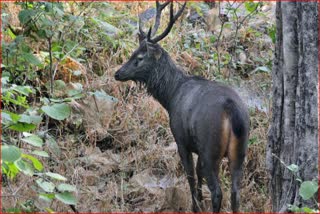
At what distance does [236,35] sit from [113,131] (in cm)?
256

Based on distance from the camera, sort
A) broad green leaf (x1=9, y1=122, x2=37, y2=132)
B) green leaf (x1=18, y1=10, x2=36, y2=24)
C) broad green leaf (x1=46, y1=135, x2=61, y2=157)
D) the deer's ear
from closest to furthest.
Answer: broad green leaf (x1=9, y1=122, x2=37, y2=132) → broad green leaf (x1=46, y1=135, x2=61, y2=157) → green leaf (x1=18, y1=10, x2=36, y2=24) → the deer's ear

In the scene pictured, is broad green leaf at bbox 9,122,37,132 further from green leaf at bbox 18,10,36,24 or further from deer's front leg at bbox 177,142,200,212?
deer's front leg at bbox 177,142,200,212

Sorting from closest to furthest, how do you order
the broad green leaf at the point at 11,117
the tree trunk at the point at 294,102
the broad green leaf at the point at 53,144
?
the broad green leaf at the point at 11,117 < the tree trunk at the point at 294,102 < the broad green leaf at the point at 53,144

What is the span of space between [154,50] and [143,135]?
1519 millimetres

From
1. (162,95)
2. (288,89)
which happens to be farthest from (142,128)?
(288,89)

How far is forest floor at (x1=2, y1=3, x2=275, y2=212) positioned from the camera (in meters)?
7.57

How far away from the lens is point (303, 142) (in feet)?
19.5

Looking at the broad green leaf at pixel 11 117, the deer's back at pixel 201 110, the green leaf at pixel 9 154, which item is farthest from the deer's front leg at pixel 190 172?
the green leaf at pixel 9 154

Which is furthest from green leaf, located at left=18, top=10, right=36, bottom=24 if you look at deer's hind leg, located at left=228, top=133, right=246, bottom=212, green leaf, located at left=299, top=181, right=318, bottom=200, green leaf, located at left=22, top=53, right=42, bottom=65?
green leaf, located at left=299, top=181, right=318, bottom=200

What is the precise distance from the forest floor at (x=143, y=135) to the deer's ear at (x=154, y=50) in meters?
1.31

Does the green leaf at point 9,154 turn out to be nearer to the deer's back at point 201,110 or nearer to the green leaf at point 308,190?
the green leaf at point 308,190

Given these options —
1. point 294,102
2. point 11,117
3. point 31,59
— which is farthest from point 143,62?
point 11,117

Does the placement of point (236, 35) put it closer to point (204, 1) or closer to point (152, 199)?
point (204, 1)

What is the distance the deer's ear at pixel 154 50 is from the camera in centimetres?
777
